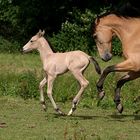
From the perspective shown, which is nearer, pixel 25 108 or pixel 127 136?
pixel 127 136

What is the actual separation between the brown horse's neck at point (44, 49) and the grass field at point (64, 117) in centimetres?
112

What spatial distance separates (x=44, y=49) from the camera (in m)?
13.2

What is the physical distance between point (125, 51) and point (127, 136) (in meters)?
2.59

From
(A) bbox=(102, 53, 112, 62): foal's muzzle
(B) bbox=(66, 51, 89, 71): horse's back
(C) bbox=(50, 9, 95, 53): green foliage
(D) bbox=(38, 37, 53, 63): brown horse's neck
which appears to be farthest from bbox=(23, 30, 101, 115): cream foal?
(C) bbox=(50, 9, 95, 53): green foliage

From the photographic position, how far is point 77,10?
32.2 m

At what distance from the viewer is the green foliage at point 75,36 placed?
1182 inches

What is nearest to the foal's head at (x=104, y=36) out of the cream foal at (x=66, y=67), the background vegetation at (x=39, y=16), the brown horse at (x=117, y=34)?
the brown horse at (x=117, y=34)

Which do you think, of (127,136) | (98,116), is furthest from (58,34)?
(127,136)

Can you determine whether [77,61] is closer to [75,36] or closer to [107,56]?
[107,56]

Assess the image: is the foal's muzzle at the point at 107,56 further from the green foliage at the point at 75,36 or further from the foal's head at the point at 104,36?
the green foliage at the point at 75,36

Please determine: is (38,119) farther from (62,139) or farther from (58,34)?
(58,34)

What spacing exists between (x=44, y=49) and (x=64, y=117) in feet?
5.17

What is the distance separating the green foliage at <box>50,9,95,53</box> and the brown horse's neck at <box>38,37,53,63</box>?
16.2 meters

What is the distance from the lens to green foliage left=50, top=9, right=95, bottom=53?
30016 mm
